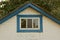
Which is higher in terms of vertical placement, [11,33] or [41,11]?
[41,11]

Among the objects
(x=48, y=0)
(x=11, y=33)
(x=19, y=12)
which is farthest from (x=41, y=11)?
(x=48, y=0)

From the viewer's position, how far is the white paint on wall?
46.1 feet

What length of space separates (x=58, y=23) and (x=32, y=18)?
5.41ft

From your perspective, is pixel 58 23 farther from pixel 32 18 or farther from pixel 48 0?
pixel 48 0

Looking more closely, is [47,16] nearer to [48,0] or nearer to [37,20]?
[37,20]

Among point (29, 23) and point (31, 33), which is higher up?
point (29, 23)

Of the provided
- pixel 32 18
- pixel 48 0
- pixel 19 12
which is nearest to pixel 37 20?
pixel 32 18

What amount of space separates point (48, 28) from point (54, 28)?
0.38 m

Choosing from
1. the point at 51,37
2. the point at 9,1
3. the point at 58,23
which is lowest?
the point at 51,37

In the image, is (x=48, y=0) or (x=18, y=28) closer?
(x=18, y=28)

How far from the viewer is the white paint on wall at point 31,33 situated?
46.1 feet

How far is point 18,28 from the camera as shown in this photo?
552 inches

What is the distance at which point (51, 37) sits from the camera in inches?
556

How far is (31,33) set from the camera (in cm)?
1405
